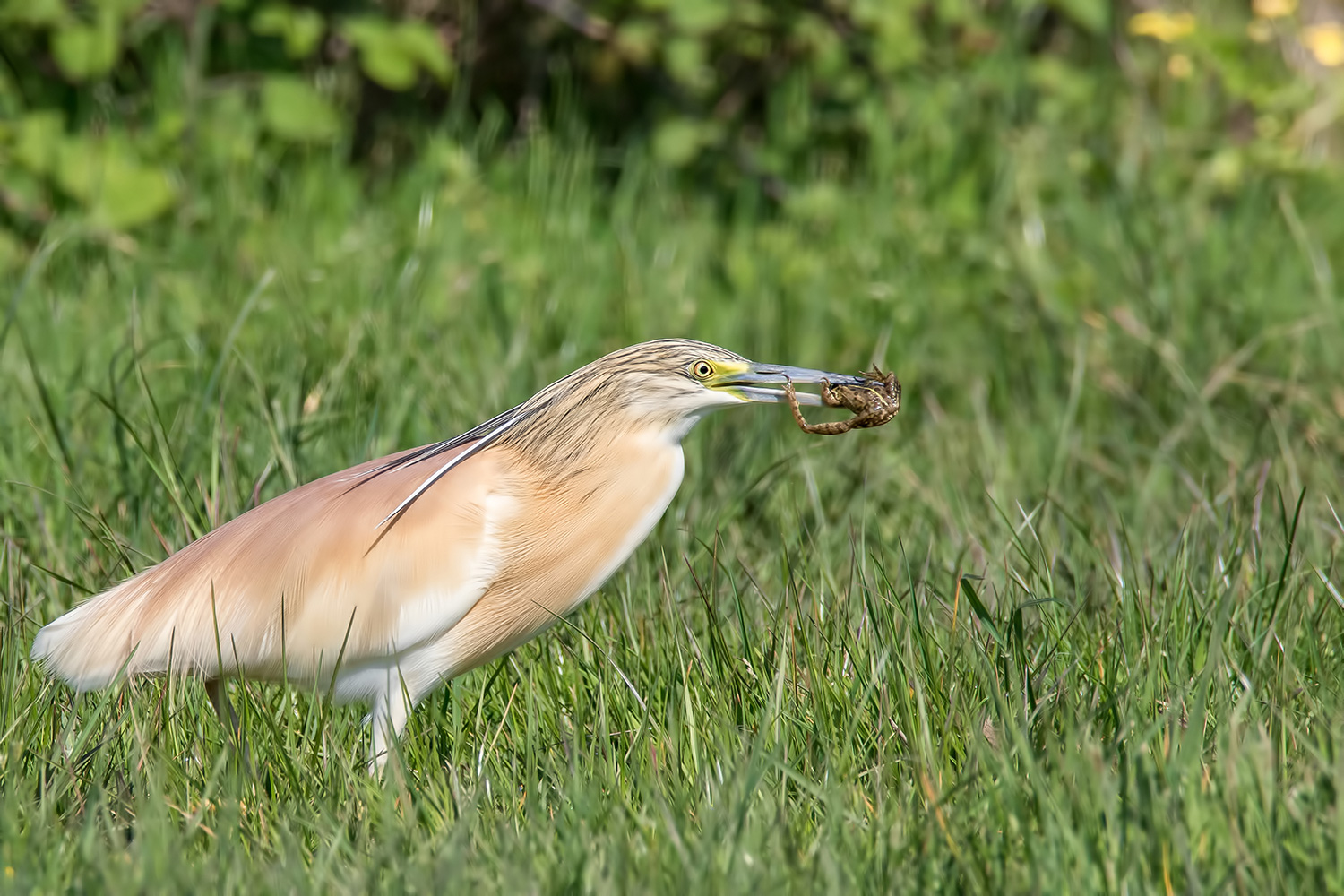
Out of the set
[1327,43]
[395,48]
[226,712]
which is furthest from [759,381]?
[1327,43]

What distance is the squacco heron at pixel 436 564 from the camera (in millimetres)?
3125

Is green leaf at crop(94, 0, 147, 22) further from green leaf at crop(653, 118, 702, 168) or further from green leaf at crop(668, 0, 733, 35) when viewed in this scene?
green leaf at crop(653, 118, 702, 168)

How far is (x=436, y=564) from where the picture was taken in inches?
123

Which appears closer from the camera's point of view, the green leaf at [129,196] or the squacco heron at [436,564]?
the squacco heron at [436,564]

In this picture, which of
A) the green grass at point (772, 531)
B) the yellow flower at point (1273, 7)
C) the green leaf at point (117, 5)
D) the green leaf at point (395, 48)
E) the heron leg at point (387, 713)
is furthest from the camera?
the green leaf at point (395, 48)

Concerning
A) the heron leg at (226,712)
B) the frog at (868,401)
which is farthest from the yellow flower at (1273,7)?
the heron leg at (226,712)

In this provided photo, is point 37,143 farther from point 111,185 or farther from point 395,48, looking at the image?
point 395,48

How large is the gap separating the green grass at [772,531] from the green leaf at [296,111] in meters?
0.21

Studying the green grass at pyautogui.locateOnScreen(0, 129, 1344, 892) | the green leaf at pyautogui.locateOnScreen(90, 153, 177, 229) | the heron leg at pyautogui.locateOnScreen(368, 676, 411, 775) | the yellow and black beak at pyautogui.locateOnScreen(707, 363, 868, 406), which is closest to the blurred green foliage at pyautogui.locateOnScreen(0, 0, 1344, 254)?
the green leaf at pyautogui.locateOnScreen(90, 153, 177, 229)

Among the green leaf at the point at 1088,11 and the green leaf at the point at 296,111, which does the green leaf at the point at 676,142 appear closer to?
the green leaf at the point at 296,111

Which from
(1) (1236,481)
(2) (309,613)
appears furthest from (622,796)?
(1) (1236,481)

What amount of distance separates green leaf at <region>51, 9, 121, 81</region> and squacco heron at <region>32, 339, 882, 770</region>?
304cm

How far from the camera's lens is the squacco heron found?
3.12m

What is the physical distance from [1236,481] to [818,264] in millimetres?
2052
